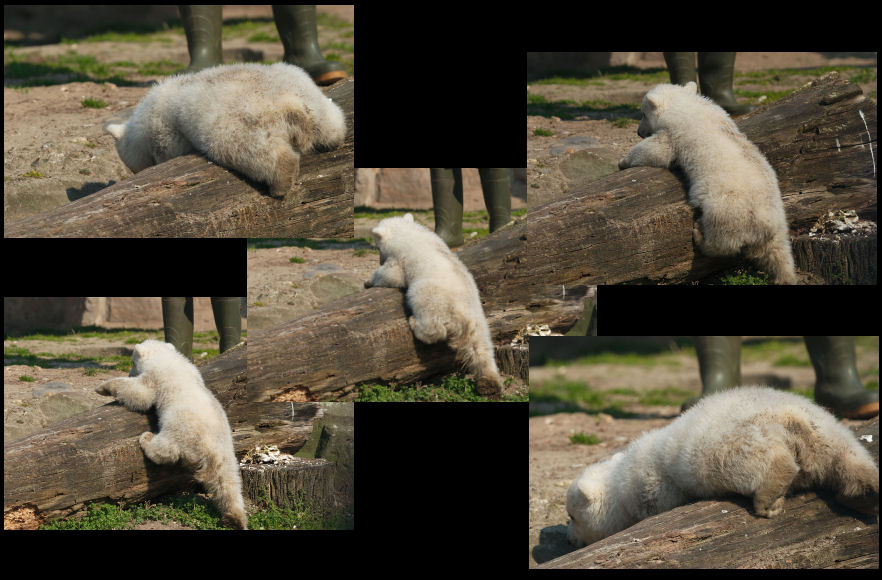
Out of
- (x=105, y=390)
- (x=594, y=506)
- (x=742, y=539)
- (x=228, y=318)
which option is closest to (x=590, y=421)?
(x=594, y=506)

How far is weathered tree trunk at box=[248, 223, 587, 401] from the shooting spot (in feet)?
20.9

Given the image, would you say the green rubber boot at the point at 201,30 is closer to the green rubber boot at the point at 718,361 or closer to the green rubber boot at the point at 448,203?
the green rubber boot at the point at 448,203

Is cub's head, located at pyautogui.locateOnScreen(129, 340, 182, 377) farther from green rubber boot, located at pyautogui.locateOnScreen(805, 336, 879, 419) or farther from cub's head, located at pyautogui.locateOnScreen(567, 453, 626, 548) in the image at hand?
green rubber boot, located at pyautogui.locateOnScreen(805, 336, 879, 419)

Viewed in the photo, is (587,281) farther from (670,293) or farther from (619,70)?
(619,70)

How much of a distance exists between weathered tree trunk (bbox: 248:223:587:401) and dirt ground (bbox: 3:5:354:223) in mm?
2460

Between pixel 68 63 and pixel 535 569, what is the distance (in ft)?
27.5

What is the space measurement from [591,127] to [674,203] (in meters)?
0.90

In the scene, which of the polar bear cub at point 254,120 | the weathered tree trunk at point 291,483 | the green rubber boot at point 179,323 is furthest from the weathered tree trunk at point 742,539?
the polar bear cub at point 254,120

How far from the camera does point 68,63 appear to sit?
10930mm

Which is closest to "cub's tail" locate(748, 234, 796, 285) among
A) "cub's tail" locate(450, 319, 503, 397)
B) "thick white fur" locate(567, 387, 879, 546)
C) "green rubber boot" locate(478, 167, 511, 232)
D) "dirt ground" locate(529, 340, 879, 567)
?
"thick white fur" locate(567, 387, 879, 546)

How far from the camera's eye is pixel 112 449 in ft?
21.1

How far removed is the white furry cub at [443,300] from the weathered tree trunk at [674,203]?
0.53 metres

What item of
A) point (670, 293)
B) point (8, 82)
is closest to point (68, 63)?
point (8, 82)

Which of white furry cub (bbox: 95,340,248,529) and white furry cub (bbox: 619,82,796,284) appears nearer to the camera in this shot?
white furry cub (bbox: 619,82,796,284)
